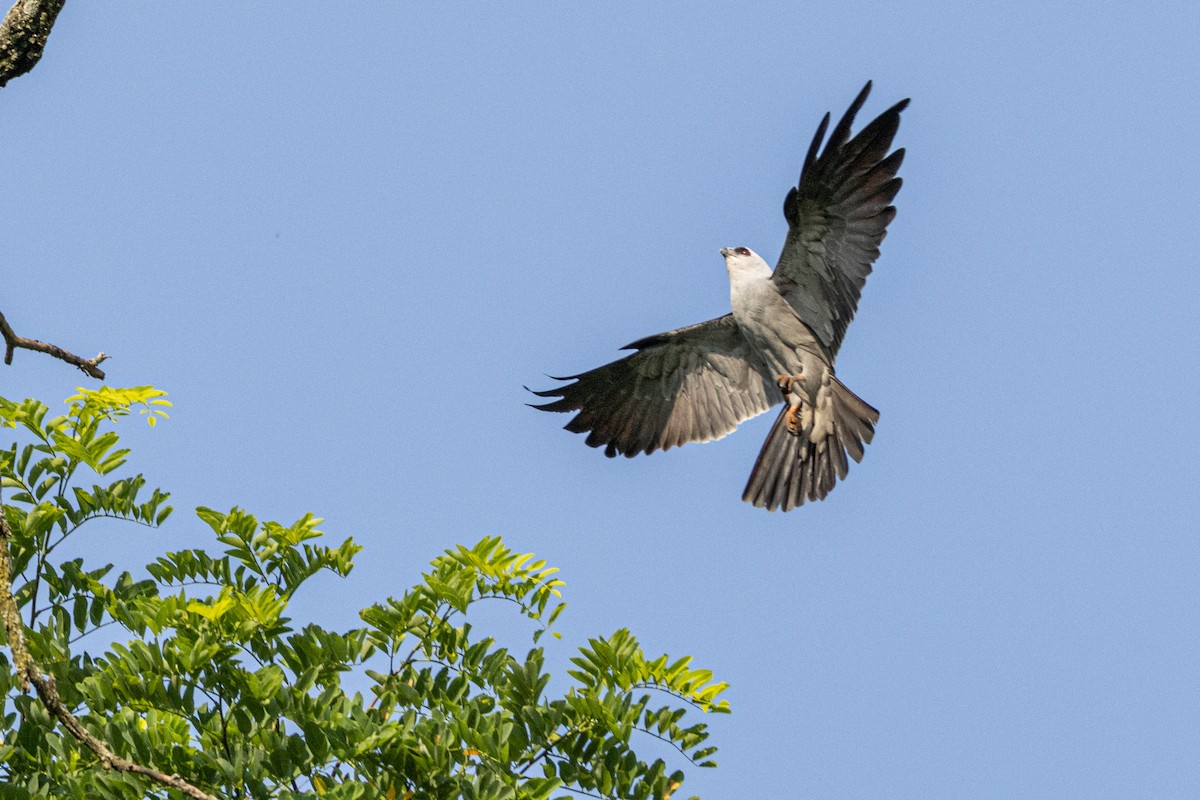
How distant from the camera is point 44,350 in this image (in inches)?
154

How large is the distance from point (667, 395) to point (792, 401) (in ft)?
3.18

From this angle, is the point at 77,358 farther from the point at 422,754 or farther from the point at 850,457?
the point at 850,457

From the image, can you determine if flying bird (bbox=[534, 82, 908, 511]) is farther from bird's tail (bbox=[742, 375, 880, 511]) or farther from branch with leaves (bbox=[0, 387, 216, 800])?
branch with leaves (bbox=[0, 387, 216, 800])

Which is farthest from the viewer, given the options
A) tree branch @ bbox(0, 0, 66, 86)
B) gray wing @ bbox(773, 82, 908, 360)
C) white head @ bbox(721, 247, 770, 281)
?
white head @ bbox(721, 247, 770, 281)

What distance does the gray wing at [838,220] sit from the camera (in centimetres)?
763

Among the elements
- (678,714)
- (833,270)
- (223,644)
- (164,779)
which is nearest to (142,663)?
(223,644)

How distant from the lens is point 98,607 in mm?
4539

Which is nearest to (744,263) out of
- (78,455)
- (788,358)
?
(788,358)

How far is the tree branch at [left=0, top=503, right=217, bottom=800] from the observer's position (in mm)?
3391

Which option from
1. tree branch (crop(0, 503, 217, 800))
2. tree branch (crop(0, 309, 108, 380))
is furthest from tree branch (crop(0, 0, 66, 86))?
tree branch (crop(0, 503, 217, 800))

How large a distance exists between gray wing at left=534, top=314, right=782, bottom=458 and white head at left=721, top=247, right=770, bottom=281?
0.56 m

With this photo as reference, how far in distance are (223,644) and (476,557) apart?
900 mm

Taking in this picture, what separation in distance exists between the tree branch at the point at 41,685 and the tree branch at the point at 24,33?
141cm

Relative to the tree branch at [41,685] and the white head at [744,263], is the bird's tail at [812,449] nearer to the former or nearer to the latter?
the white head at [744,263]
